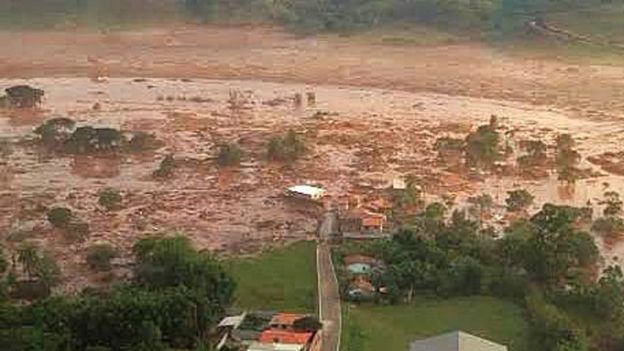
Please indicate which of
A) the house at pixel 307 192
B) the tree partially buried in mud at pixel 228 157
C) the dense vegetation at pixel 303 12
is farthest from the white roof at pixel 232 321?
the dense vegetation at pixel 303 12

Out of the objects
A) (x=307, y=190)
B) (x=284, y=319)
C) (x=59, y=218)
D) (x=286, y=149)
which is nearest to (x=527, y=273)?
(x=284, y=319)

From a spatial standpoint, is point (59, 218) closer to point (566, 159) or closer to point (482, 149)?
point (482, 149)

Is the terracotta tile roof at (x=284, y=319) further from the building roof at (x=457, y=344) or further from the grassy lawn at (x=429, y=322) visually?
the building roof at (x=457, y=344)

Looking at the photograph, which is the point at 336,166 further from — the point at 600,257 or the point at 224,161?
the point at 600,257

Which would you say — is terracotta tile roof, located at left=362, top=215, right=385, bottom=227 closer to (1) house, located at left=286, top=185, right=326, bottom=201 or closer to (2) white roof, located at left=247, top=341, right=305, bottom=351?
(1) house, located at left=286, top=185, right=326, bottom=201

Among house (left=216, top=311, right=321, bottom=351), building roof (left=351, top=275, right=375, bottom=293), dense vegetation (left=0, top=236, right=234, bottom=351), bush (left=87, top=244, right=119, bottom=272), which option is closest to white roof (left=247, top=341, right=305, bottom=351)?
house (left=216, top=311, right=321, bottom=351)

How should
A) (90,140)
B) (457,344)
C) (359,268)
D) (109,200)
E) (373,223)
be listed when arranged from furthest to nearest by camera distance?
(90,140)
(109,200)
(373,223)
(359,268)
(457,344)
